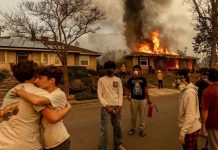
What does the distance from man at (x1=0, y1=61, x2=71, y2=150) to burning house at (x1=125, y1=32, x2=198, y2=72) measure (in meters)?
39.7

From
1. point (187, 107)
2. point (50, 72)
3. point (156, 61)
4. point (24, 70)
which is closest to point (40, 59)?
point (156, 61)

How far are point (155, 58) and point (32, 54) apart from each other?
21998mm

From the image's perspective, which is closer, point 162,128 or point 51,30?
point 162,128

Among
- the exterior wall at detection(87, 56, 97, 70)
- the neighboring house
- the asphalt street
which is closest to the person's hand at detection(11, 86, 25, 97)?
the asphalt street

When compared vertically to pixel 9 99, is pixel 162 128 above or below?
below

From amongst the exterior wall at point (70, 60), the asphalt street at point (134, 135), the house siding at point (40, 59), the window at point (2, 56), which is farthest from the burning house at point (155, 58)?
the asphalt street at point (134, 135)

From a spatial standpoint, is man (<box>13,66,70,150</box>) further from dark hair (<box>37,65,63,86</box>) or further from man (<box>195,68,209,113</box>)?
man (<box>195,68,209,113</box>)

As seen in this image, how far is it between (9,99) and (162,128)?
6426 mm

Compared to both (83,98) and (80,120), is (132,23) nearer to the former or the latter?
(83,98)

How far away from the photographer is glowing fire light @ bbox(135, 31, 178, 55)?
47.8 m

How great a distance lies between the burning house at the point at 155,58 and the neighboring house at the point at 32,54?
10636 millimetres

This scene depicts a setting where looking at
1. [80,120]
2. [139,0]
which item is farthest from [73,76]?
[139,0]

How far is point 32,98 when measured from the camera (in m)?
2.70

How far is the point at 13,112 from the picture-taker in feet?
9.08
